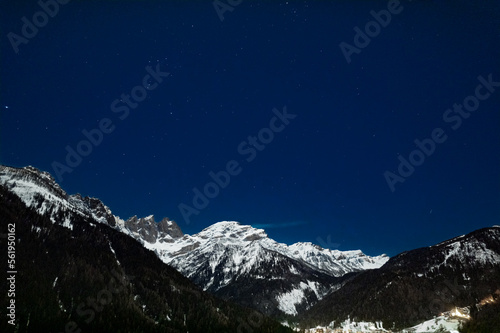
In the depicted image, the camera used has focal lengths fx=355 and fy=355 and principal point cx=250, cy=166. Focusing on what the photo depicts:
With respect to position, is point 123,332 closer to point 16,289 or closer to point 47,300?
point 47,300

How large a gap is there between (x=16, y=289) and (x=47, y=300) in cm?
1694

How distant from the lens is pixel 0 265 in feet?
651

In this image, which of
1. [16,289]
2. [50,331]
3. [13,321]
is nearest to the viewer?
[13,321]

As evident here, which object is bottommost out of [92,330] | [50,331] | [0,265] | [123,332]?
[123,332]

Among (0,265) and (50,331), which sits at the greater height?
(0,265)

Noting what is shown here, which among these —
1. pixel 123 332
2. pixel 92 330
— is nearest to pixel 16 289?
pixel 92 330

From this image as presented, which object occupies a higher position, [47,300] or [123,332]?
[47,300]

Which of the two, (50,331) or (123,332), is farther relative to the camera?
(123,332)

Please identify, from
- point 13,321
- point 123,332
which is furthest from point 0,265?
point 123,332

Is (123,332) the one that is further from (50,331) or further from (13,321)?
(13,321)

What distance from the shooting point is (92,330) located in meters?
198

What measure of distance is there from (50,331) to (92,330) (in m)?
26.2

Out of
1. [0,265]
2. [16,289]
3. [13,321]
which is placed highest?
[0,265]

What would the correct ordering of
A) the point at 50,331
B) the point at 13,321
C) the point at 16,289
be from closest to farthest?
1. the point at 13,321
2. the point at 50,331
3. the point at 16,289
